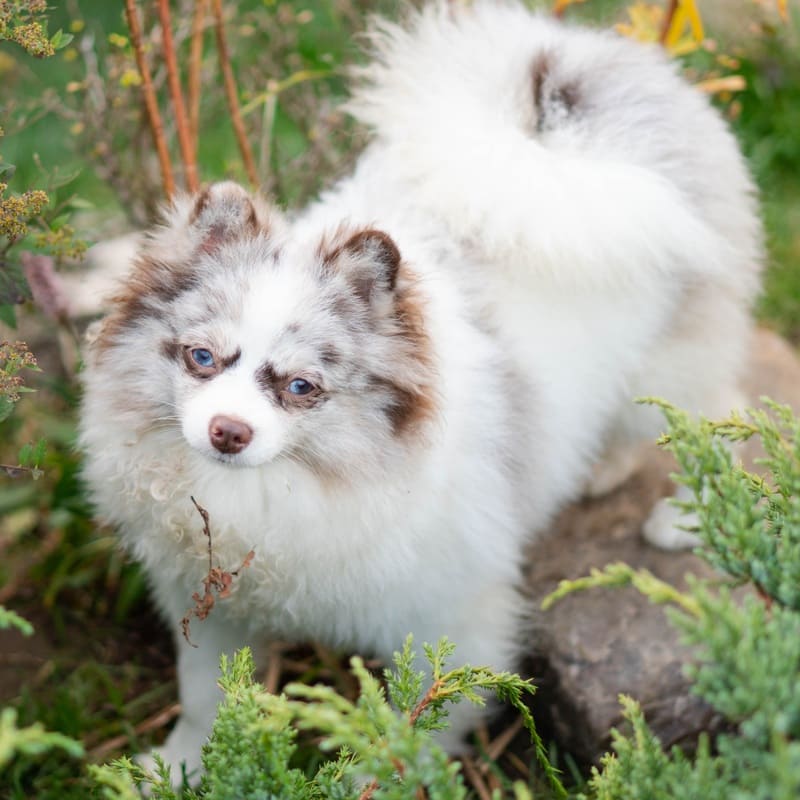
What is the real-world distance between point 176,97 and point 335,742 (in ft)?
6.37

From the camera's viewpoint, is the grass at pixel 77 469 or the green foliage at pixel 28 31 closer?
the green foliage at pixel 28 31

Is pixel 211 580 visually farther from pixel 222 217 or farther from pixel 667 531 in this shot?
pixel 667 531

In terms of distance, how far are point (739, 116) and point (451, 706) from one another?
10.8ft

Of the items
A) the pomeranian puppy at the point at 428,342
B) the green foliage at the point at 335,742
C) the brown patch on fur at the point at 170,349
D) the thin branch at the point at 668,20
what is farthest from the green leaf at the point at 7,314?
the thin branch at the point at 668,20

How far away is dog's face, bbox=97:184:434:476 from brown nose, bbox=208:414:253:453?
1cm

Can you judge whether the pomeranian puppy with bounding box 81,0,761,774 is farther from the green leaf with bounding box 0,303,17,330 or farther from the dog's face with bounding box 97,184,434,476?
the green leaf with bounding box 0,303,17,330

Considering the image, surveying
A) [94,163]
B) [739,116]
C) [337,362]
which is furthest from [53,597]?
[739,116]

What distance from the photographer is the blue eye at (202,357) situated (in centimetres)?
182

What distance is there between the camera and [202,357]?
183 centimetres

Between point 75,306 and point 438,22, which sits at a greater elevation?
point 438,22

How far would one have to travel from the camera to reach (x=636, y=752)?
144 cm

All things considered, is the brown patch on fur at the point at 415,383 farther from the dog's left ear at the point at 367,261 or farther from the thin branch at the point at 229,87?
the thin branch at the point at 229,87

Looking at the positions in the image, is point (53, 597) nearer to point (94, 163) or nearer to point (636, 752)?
point (94, 163)

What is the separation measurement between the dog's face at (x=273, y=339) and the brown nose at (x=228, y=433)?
1 cm
